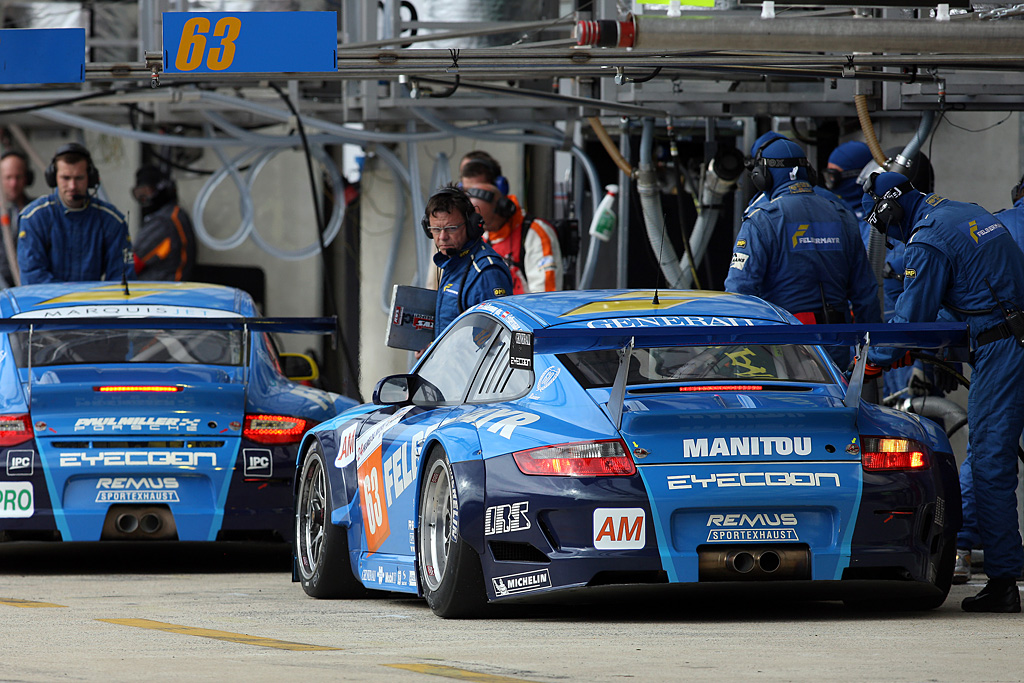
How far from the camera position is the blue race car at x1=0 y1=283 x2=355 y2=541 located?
8.47 m

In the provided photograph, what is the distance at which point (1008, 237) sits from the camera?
7074 mm

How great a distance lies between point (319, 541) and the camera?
25.9 ft

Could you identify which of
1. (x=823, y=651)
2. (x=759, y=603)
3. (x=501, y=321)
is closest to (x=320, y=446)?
(x=501, y=321)

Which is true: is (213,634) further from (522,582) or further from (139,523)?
(139,523)

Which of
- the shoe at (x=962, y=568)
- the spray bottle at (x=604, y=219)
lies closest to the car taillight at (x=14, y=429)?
the shoe at (x=962, y=568)

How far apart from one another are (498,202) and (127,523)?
3367 millimetres

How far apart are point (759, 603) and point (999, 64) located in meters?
3.07

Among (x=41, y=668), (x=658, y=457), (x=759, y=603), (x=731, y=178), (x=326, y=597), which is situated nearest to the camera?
(x=41, y=668)

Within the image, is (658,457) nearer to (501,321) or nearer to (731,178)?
(501,321)

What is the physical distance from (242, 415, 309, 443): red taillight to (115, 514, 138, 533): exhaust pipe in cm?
68

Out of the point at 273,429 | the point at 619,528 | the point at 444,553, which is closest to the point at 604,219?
the point at 273,429

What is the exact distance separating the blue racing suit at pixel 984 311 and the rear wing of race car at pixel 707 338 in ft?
2.67

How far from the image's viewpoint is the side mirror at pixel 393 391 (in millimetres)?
7234

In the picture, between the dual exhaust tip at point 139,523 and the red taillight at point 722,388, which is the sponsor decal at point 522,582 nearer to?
the red taillight at point 722,388
